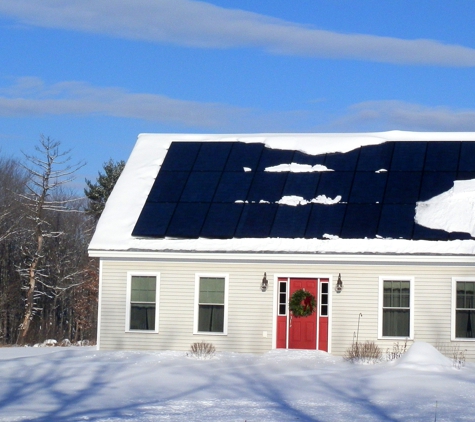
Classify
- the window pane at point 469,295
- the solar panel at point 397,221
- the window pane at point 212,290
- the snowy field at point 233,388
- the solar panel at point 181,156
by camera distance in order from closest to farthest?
the snowy field at point 233,388
the window pane at point 469,295
the solar panel at point 397,221
the window pane at point 212,290
the solar panel at point 181,156

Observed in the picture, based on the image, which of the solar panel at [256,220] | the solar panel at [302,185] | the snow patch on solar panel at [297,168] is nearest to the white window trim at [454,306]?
the solar panel at [302,185]

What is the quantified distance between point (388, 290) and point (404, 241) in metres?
1.23

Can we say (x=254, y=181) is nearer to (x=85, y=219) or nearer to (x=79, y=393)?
(x=79, y=393)

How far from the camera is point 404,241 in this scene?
61.6 feet

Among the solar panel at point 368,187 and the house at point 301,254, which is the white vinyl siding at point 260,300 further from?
the solar panel at point 368,187

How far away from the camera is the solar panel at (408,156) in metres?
21.0

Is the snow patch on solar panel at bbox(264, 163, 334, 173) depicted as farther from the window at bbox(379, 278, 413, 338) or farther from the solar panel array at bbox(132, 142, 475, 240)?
the window at bbox(379, 278, 413, 338)

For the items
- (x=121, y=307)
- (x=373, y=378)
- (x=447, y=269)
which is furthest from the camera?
(x=121, y=307)

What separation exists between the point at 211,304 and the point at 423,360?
19.1 feet

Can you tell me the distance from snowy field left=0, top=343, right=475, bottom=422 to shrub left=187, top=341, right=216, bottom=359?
0.19m

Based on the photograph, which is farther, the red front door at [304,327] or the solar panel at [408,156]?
the solar panel at [408,156]

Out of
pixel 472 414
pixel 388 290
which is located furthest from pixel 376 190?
pixel 472 414

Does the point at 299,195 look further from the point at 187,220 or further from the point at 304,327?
the point at 304,327

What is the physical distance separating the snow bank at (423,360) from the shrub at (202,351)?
4.31 m
